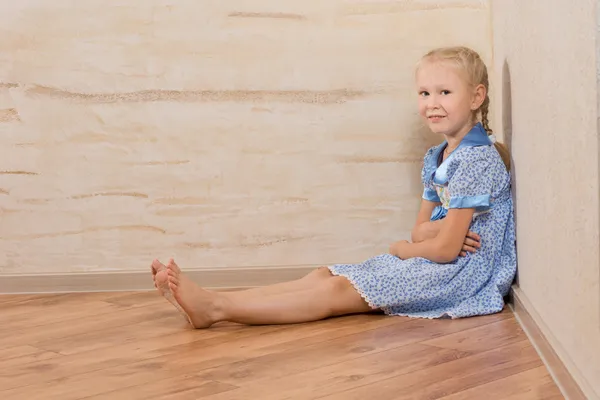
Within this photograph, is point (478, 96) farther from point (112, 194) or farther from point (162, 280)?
point (112, 194)

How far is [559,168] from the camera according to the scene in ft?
4.52

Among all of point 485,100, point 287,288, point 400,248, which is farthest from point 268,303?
point 485,100

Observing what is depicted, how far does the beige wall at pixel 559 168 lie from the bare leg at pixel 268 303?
0.39 meters

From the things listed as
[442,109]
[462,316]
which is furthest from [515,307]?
[442,109]

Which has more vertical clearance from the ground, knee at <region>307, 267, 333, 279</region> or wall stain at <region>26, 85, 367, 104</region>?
wall stain at <region>26, 85, 367, 104</region>

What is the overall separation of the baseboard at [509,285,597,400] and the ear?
42 centimetres

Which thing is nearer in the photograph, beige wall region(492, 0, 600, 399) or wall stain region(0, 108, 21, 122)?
beige wall region(492, 0, 600, 399)

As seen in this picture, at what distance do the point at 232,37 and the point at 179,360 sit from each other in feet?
3.42

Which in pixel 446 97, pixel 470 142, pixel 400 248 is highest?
pixel 446 97

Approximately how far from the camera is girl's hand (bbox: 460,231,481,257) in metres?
1.97

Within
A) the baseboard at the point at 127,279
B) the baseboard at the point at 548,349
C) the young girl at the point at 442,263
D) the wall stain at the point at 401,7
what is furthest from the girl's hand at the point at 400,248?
the wall stain at the point at 401,7

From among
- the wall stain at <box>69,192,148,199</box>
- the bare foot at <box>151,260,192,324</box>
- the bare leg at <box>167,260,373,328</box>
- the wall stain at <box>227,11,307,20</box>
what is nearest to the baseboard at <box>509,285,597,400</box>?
the bare leg at <box>167,260,373,328</box>

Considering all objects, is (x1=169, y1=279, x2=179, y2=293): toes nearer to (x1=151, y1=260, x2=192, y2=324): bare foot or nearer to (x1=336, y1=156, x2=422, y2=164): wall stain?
(x1=151, y1=260, x2=192, y2=324): bare foot

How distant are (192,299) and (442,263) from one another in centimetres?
55
